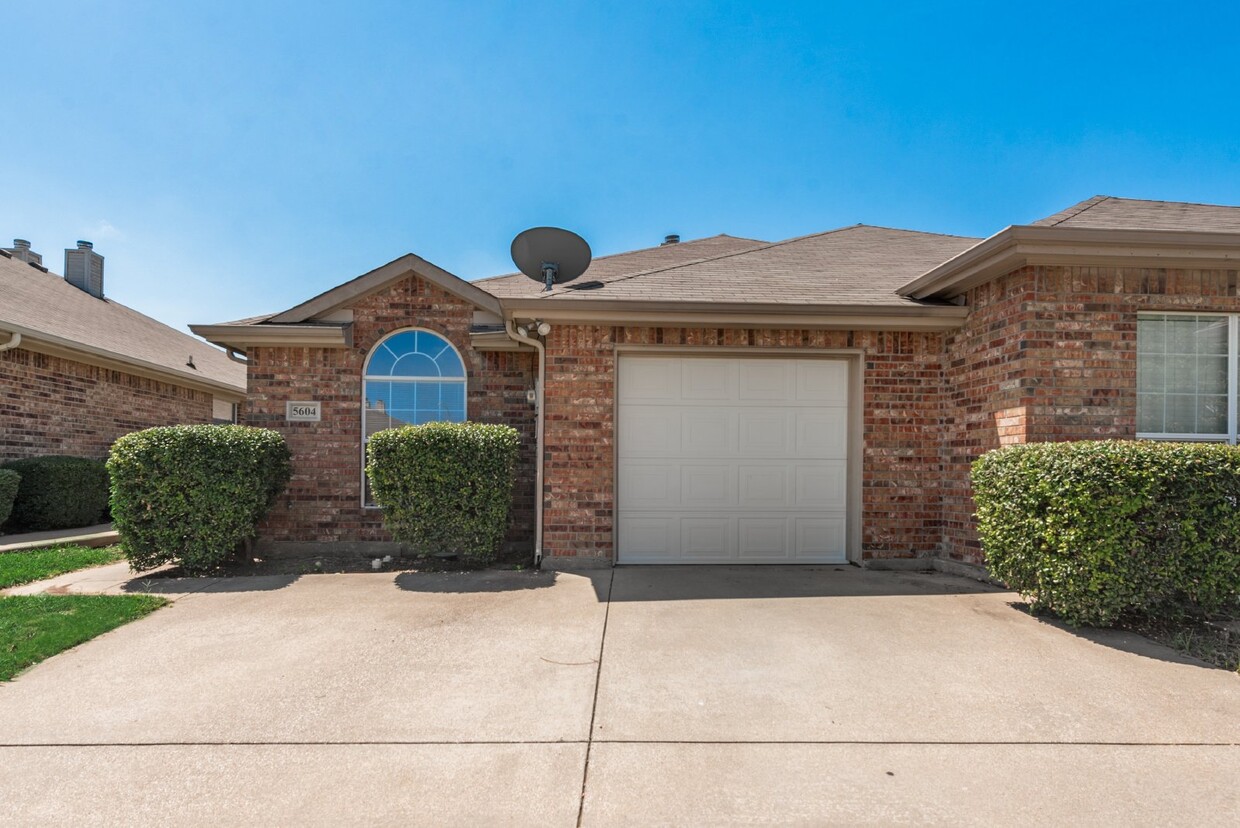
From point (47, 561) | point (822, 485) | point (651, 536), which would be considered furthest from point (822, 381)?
point (47, 561)

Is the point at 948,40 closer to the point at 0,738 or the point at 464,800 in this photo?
the point at 464,800

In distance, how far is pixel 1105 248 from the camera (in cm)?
544

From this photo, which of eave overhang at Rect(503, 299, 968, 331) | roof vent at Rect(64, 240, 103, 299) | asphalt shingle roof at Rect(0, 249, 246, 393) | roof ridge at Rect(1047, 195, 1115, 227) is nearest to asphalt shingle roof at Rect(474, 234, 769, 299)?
eave overhang at Rect(503, 299, 968, 331)

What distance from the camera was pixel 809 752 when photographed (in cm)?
286

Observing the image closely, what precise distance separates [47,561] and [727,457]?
26.4 feet

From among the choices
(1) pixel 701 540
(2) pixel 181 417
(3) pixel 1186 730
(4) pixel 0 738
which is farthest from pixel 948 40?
(2) pixel 181 417

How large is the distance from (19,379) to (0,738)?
364 inches

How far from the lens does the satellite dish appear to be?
7895mm

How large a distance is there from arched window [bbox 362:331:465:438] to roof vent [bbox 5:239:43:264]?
13.6 metres

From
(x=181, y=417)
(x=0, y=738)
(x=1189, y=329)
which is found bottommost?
(x=0, y=738)

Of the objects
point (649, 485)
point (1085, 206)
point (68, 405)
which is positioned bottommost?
point (649, 485)

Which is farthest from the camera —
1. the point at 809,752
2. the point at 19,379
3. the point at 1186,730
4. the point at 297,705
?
the point at 19,379

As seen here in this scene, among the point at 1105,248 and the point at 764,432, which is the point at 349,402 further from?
the point at 1105,248

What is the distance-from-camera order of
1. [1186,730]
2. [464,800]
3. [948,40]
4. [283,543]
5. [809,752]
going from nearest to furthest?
[464,800], [809,752], [1186,730], [283,543], [948,40]
